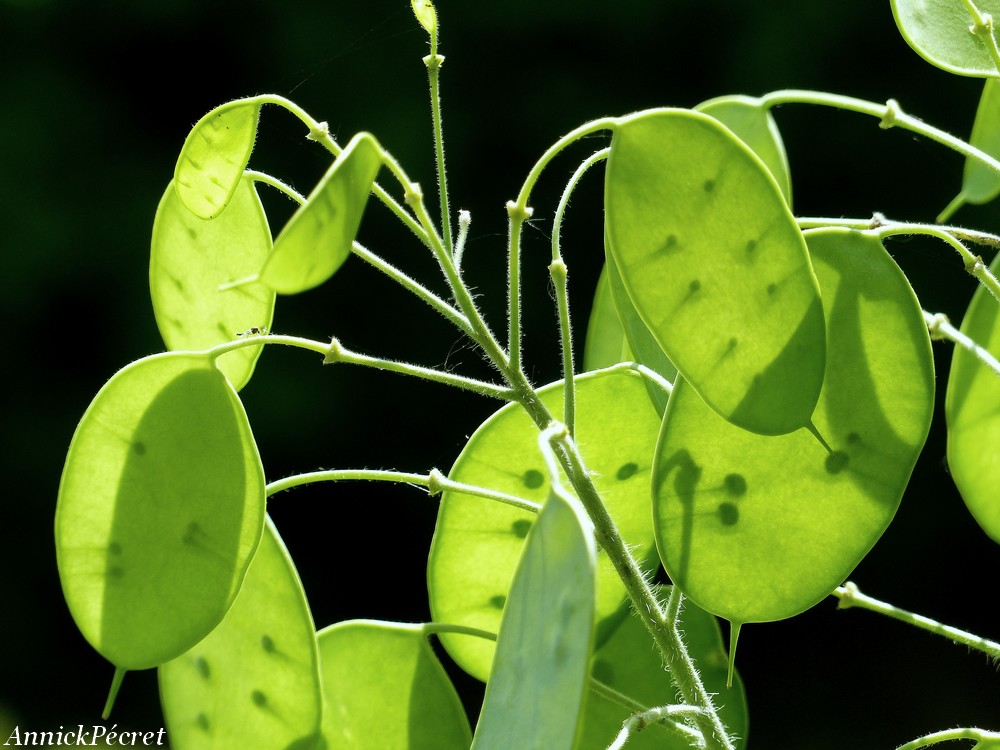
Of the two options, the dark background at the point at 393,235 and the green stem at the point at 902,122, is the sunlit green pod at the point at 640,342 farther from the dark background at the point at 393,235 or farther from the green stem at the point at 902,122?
the dark background at the point at 393,235

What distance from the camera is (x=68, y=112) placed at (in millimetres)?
1940

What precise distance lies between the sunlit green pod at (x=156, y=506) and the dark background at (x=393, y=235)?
1254 millimetres

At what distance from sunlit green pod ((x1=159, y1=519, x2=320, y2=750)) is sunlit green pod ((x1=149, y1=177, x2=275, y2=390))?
92 millimetres

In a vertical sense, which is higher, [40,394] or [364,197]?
[364,197]

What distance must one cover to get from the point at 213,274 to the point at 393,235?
4.65 feet

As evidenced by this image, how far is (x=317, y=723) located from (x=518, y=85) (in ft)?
5.00

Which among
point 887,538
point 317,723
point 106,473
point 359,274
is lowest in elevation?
point 887,538

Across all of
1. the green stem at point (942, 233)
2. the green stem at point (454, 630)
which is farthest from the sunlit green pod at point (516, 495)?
the green stem at point (942, 233)

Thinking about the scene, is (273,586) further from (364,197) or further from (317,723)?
(364,197)

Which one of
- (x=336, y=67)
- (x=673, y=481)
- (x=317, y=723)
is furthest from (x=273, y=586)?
(x=336, y=67)

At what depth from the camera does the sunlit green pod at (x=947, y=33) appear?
44 cm

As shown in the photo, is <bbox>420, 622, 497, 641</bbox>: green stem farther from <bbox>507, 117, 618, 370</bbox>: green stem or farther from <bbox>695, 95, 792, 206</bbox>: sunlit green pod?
<bbox>695, 95, 792, 206</bbox>: sunlit green pod

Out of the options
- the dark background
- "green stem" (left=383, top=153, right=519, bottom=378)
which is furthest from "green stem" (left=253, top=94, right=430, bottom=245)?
the dark background

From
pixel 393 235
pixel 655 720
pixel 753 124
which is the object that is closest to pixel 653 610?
pixel 655 720
